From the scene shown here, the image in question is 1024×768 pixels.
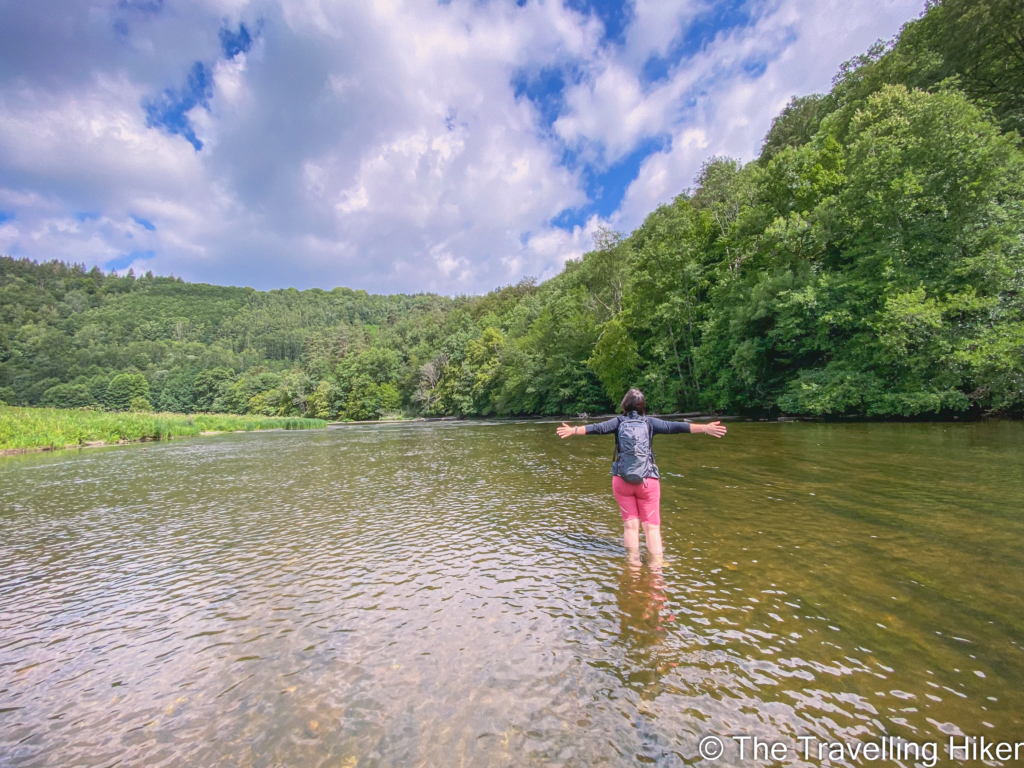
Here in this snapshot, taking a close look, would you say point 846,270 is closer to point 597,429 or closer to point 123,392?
point 597,429

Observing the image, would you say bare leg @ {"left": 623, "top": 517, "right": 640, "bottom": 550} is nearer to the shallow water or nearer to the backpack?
the shallow water

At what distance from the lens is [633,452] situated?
621cm

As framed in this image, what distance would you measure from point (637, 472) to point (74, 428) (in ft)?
153

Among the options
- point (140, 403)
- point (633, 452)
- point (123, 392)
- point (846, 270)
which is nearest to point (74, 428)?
point (633, 452)

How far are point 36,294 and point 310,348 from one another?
126738 millimetres

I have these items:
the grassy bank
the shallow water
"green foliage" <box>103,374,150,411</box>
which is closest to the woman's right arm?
the shallow water

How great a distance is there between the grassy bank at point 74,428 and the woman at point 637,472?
43.3 m

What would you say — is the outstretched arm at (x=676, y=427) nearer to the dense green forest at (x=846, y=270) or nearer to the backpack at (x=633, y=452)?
the backpack at (x=633, y=452)

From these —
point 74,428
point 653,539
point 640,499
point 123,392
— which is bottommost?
point 653,539

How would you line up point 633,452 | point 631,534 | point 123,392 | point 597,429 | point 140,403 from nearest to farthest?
1. point 633,452
2. point 631,534
3. point 597,429
4. point 140,403
5. point 123,392

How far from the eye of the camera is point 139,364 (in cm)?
→ 14812

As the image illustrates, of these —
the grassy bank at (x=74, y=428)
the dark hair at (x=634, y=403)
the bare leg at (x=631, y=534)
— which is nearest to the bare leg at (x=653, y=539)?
the bare leg at (x=631, y=534)

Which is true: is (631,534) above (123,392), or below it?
below

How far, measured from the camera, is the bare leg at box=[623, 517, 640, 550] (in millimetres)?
6316
